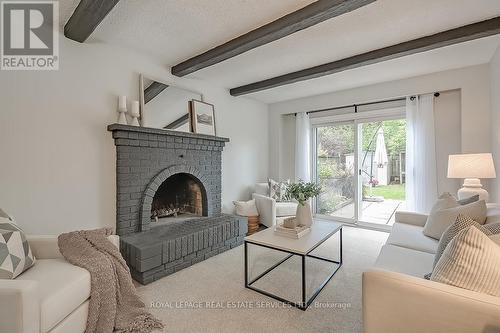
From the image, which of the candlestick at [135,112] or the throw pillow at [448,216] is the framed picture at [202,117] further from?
the throw pillow at [448,216]

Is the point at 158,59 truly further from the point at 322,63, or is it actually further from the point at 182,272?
the point at 182,272

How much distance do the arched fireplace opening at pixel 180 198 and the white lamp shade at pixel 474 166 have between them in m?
3.18

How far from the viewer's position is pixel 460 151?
3357 mm

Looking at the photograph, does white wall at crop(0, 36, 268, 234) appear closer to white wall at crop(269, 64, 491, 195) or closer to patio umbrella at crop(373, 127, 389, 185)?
white wall at crop(269, 64, 491, 195)

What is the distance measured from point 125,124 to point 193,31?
1.22 m

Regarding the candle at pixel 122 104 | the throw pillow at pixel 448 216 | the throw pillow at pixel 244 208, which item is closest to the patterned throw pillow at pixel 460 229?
the throw pillow at pixel 448 216

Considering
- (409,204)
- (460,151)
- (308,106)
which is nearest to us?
(460,151)

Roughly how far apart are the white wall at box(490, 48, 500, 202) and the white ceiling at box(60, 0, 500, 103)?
0.17 metres

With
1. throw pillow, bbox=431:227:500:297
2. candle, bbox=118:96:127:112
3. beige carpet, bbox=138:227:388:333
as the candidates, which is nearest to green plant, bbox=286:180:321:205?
beige carpet, bbox=138:227:388:333

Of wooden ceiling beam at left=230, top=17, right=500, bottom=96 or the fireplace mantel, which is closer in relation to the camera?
wooden ceiling beam at left=230, top=17, right=500, bottom=96

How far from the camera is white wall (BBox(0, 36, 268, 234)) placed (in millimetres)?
2098

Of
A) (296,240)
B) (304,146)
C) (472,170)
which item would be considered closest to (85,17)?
(296,240)

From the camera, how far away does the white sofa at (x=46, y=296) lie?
1147 mm

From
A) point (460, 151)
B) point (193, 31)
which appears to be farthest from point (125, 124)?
point (460, 151)
